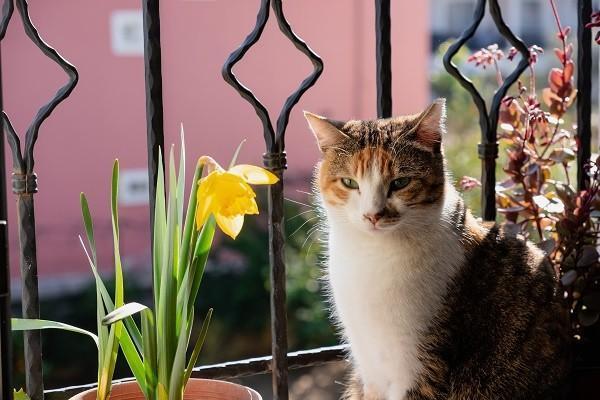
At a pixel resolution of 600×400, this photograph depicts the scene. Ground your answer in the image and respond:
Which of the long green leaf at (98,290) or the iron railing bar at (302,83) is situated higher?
the iron railing bar at (302,83)

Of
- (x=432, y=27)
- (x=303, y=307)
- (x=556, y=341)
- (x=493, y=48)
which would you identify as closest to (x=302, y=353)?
(x=556, y=341)

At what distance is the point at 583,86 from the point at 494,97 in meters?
0.20

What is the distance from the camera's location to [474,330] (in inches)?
51.8

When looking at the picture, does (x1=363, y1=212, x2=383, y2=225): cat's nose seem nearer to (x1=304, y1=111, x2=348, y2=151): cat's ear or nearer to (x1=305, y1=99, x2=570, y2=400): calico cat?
(x1=305, y1=99, x2=570, y2=400): calico cat

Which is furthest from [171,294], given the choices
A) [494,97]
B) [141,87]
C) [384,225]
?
[141,87]

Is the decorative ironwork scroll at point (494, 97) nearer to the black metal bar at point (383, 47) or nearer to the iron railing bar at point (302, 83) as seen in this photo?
the black metal bar at point (383, 47)

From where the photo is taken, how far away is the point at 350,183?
135 centimetres

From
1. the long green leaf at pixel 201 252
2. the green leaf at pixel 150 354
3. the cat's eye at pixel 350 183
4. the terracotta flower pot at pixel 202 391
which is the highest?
the cat's eye at pixel 350 183

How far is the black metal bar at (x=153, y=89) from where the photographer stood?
3.94 ft

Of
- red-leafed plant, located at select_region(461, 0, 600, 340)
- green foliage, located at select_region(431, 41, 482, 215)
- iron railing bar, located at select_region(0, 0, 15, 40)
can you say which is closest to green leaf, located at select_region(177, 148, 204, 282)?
iron railing bar, located at select_region(0, 0, 15, 40)

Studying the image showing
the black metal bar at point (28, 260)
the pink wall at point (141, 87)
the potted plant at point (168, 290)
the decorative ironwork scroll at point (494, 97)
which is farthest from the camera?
the pink wall at point (141, 87)

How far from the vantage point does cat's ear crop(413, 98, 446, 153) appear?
1271mm

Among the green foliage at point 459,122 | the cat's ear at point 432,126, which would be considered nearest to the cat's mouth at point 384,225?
the cat's ear at point 432,126

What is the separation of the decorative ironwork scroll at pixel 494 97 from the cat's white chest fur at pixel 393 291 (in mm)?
183
